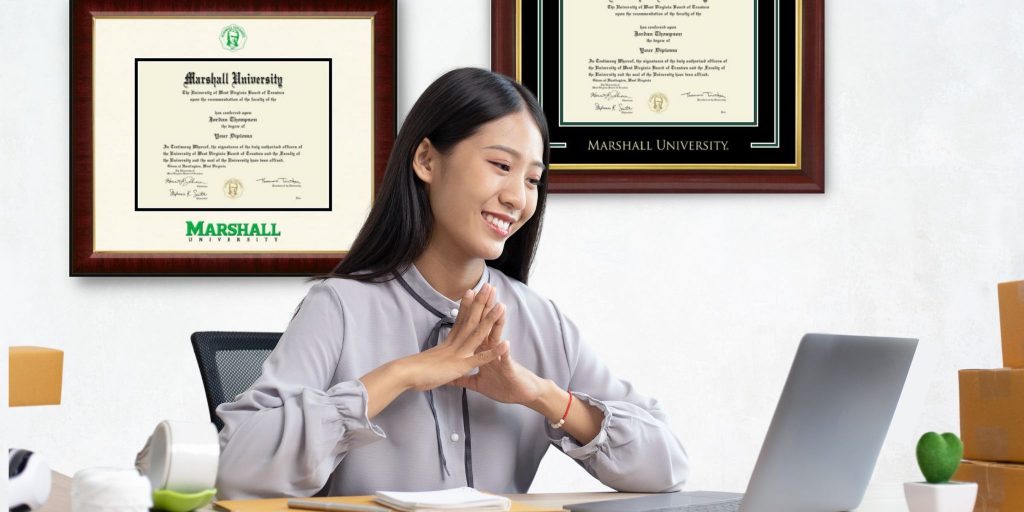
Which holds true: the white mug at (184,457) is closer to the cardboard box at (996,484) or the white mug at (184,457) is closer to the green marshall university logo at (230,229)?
the cardboard box at (996,484)

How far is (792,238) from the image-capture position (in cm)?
257

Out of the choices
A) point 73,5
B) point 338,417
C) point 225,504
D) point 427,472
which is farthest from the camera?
point 73,5

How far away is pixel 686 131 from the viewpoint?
2.58m

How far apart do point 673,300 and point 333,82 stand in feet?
3.21

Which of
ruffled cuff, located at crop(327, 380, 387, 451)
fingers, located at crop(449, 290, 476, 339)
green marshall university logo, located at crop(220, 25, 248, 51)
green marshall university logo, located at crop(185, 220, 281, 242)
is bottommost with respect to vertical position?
ruffled cuff, located at crop(327, 380, 387, 451)

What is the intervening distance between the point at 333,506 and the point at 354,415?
0.76ft

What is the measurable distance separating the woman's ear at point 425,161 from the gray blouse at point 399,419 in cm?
15

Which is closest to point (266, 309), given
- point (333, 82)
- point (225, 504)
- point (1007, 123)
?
point (333, 82)

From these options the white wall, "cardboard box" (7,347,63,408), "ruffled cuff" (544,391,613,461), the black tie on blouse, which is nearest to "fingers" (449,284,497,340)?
the black tie on blouse

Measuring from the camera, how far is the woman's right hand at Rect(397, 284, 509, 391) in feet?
4.54

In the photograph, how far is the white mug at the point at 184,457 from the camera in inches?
36.3

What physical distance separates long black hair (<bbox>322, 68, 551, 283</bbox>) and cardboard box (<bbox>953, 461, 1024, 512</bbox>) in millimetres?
735

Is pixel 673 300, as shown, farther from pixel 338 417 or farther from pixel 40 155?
pixel 40 155

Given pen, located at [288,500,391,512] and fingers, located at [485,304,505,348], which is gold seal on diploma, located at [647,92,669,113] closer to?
fingers, located at [485,304,505,348]
